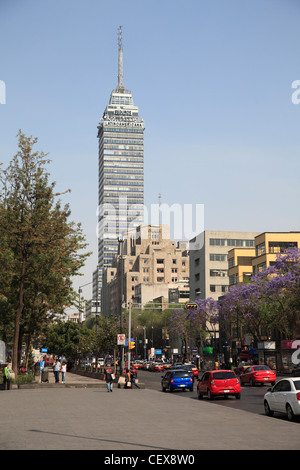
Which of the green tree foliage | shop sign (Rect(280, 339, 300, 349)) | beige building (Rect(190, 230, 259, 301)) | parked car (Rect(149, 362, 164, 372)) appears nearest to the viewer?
shop sign (Rect(280, 339, 300, 349))

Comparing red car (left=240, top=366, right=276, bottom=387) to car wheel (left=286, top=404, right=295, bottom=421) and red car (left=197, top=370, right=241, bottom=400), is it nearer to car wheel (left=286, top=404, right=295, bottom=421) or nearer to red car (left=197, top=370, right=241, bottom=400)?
red car (left=197, top=370, right=241, bottom=400)

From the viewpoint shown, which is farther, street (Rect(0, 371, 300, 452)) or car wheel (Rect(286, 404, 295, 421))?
car wheel (Rect(286, 404, 295, 421))

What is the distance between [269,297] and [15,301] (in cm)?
3183

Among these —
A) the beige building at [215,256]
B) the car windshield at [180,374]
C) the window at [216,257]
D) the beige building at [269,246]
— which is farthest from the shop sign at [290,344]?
the window at [216,257]

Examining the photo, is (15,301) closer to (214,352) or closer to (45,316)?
(45,316)

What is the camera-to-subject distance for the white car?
1972 centimetres

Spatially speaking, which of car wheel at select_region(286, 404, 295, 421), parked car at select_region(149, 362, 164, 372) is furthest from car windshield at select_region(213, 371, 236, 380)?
parked car at select_region(149, 362, 164, 372)

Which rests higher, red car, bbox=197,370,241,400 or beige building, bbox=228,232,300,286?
beige building, bbox=228,232,300,286

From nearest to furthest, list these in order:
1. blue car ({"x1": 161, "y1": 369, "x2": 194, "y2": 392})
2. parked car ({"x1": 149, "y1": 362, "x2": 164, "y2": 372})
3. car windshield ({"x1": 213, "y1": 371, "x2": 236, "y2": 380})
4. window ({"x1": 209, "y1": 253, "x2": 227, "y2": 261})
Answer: car windshield ({"x1": 213, "y1": 371, "x2": 236, "y2": 380})
blue car ({"x1": 161, "y1": 369, "x2": 194, "y2": 392})
parked car ({"x1": 149, "y1": 362, "x2": 164, "y2": 372})
window ({"x1": 209, "y1": 253, "x2": 227, "y2": 261})

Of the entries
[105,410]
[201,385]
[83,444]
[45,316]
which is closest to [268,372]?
[201,385]

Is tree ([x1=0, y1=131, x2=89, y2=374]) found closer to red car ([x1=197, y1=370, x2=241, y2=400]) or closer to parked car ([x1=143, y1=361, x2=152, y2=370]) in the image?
red car ([x1=197, y1=370, x2=241, y2=400])

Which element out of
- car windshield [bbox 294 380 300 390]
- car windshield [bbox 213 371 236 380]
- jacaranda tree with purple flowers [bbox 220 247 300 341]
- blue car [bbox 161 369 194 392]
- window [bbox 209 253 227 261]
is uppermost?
window [bbox 209 253 227 261]

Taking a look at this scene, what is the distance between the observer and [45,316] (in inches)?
1911

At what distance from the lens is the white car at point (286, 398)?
1972cm
